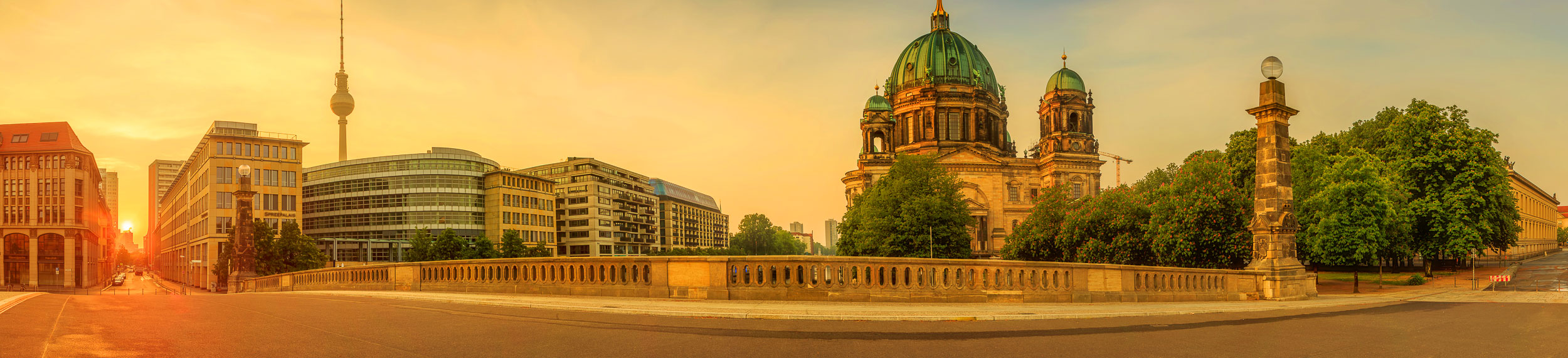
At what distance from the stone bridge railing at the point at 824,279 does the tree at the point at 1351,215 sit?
19.8 meters

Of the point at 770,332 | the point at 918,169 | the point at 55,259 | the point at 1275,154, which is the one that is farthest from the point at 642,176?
the point at 770,332

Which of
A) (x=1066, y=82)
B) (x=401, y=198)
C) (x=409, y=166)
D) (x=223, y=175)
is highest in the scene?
(x=1066, y=82)

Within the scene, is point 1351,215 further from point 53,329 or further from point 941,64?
point 941,64

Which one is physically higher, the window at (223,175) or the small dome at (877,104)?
the small dome at (877,104)

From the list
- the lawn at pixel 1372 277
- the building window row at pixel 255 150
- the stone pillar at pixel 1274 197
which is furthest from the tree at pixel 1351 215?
the building window row at pixel 255 150

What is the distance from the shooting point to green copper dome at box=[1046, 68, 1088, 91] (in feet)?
312

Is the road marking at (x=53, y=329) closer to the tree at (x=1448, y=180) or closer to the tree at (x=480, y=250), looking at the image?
the tree at (x=1448, y=180)

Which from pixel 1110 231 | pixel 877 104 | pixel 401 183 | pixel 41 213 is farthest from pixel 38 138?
pixel 1110 231

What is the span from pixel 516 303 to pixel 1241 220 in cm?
2951

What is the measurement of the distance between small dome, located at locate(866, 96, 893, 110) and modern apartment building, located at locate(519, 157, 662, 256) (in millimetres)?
37875

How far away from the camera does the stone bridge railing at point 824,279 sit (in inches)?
637

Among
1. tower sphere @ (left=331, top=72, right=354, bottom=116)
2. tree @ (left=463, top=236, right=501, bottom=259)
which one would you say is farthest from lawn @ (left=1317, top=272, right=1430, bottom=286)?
tower sphere @ (left=331, top=72, right=354, bottom=116)

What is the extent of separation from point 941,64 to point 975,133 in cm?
891

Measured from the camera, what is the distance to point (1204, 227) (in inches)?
1359
